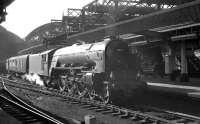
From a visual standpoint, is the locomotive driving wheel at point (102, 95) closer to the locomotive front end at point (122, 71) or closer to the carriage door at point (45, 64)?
the locomotive front end at point (122, 71)

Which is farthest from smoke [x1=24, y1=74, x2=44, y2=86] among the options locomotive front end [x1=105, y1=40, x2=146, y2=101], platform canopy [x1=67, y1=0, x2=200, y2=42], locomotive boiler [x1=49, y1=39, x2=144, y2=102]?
locomotive front end [x1=105, y1=40, x2=146, y2=101]

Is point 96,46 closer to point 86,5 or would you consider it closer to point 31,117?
point 31,117

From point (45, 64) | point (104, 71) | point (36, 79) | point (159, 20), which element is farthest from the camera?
point (36, 79)

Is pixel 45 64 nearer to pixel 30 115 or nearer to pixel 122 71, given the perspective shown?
pixel 122 71

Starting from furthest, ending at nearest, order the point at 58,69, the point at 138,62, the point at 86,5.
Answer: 1. the point at 86,5
2. the point at 58,69
3. the point at 138,62

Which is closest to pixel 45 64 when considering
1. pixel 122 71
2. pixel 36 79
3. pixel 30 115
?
pixel 36 79

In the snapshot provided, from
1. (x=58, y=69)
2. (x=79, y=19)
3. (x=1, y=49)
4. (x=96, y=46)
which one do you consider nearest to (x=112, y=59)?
(x=96, y=46)

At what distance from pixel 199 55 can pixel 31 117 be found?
1245cm

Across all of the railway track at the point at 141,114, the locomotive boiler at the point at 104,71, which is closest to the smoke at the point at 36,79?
the locomotive boiler at the point at 104,71

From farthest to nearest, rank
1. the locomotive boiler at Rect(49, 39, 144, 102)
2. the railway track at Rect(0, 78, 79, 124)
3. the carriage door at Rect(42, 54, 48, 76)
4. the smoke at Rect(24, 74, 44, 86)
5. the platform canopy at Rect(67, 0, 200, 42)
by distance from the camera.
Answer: the smoke at Rect(24, 74, 44, 86)
the carriage door at Rect(42, 54, 48, 76)
the platform canopy at Rect(67, 0, 200, 42)
the locomotive boiler at Rect(49, 39, 144, 102)
the railway track at Rect(0, 78, 79, 124)

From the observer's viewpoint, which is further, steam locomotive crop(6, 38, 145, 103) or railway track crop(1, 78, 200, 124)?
steam locomotive crop(6, 38, 145, 103)

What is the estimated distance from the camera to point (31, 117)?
30.5 ft

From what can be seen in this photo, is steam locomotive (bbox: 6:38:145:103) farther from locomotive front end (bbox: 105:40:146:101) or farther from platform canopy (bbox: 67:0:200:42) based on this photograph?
platform canopy (bbox: 67:0:200:42)

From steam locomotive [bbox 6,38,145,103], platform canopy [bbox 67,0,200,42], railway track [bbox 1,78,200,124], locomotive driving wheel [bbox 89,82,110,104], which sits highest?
platform canopy [bbox 67,0,200,42]
